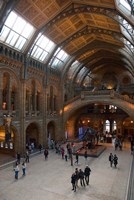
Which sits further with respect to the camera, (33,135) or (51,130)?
(51,130)

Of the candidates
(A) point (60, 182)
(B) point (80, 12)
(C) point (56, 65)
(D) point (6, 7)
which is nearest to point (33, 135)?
(C) point (56, 65)

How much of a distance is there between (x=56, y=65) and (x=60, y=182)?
71.1ft

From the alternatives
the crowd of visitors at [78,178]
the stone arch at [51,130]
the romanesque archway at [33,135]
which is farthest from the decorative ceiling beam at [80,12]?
the stone arch at [51,130]

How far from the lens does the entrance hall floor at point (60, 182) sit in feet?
40.7

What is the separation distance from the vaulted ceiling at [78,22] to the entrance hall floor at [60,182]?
41.8 feet

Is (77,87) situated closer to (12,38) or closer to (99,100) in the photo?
(99,100)

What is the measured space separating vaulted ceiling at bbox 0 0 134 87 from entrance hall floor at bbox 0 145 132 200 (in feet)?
41.8

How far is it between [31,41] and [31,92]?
7.07 metres

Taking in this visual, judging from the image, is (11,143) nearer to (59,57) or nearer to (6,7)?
(59,57)

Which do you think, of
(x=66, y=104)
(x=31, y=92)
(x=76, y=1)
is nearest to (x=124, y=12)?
(x=76, y=1)

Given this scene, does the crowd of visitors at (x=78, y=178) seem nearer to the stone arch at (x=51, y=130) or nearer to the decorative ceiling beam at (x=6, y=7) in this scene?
the decorative ceiling beam at (x=6, y=7)

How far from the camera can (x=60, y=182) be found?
14.9 metres

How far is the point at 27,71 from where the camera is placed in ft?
82.8

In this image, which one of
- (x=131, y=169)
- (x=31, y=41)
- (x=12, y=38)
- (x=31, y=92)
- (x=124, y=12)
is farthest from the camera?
(x=31, y=92)
